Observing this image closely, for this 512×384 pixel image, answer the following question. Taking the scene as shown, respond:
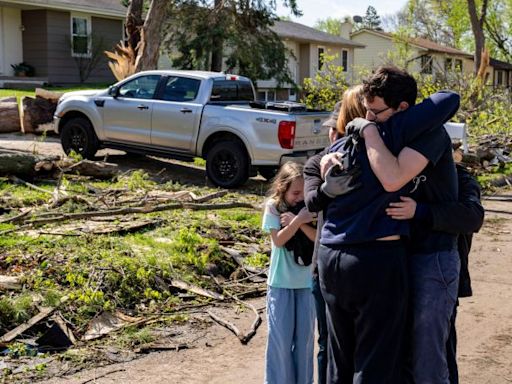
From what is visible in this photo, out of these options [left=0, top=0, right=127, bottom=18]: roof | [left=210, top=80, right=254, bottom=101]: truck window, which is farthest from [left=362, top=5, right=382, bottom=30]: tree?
[left=210, top=80, right=254, bottom=101]: truck window

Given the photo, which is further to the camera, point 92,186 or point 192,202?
point 92,186

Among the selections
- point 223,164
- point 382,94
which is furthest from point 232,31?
point 382,94

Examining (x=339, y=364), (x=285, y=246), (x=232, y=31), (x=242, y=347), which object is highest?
(x=232, y=31)

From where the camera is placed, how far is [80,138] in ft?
47.9

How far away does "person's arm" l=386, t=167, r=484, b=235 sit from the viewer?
3549 mm

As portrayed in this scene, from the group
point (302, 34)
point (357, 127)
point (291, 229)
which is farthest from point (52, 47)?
point (357, 127)

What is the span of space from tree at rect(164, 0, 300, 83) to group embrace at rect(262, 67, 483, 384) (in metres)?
21.9

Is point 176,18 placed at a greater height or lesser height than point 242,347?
greater

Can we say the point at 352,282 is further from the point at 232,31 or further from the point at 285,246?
the point at 232,31

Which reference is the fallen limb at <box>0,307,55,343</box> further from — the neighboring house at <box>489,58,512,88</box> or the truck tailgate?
the neighboring house at <box>489,58,512,88</box>

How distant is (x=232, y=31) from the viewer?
25.4 m

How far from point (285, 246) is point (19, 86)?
2364 cm

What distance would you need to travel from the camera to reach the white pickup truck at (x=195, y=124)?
1266cm

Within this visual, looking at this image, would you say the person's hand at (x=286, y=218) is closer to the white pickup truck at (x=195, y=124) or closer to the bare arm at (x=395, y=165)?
the bare arm at (x=395, y=165)
